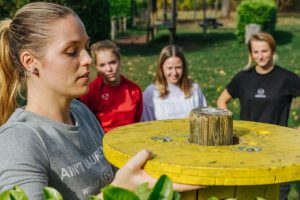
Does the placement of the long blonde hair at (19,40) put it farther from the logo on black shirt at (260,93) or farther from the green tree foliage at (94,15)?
the green tree foliage at (94,15)

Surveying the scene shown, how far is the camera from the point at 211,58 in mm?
14945

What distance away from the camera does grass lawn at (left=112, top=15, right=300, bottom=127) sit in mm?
10435

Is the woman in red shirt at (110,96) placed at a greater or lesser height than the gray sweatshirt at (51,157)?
lesser

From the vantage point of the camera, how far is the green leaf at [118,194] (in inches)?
43.7

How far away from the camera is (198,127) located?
234 centimetres

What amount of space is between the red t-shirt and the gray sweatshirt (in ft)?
8.31

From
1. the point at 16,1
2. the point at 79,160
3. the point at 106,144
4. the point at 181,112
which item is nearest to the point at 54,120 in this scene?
the point at 79,160

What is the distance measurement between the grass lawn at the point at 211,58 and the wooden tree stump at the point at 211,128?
493 centimetres

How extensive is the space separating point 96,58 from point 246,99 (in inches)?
55.2

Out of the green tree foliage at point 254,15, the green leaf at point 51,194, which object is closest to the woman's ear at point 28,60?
the green leaf at point 51,194

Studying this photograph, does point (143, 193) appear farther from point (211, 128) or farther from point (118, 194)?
point (211, 128)

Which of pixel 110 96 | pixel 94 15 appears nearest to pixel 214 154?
pixel 110 96

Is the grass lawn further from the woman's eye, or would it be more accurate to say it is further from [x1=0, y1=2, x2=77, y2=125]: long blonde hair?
the woman's eye

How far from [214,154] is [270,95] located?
103 inches
